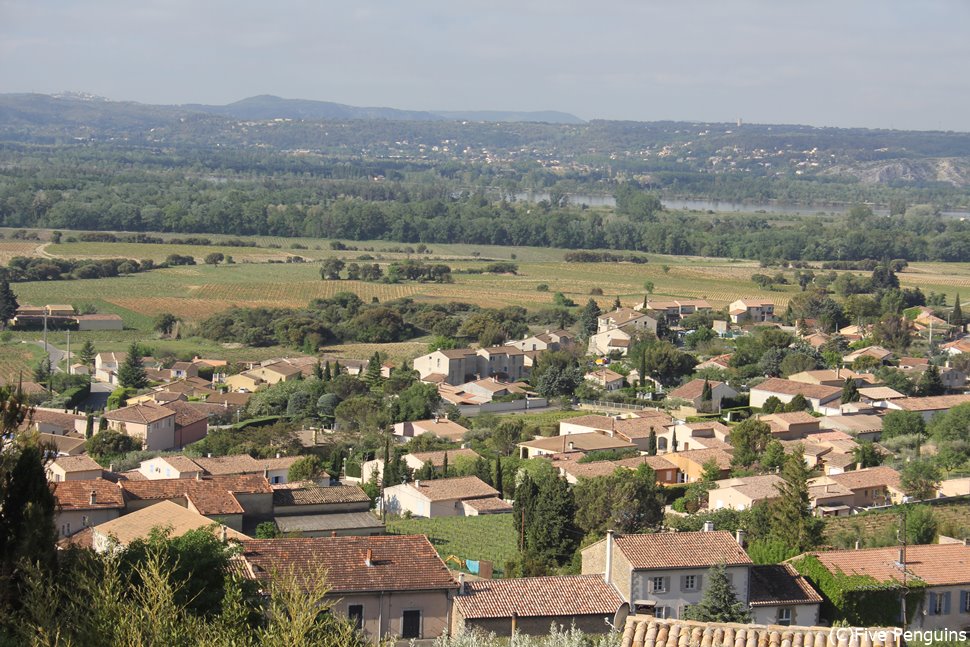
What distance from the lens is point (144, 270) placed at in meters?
67.5

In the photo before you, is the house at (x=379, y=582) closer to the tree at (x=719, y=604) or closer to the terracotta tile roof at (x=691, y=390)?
the tree at (x=719, y=604)

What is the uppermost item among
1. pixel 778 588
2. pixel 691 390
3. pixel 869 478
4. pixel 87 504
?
pixel 778 588

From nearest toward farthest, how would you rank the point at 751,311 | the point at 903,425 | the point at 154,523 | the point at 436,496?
the point at 154,523 < the point at 436,496 < the point at 903,425 < the point at 751,311

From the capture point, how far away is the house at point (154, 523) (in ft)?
51.6

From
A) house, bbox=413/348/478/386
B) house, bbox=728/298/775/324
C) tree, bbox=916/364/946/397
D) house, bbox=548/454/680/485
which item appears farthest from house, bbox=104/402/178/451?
house, bbox=728/298/775/324

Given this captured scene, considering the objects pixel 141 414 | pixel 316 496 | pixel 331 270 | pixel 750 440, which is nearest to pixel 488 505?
pixel 316 496

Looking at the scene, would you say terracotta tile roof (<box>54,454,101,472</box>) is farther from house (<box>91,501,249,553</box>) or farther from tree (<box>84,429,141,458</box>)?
house (<box>91,501,249,553</box>)

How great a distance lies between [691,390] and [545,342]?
378 inches

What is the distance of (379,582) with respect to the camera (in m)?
14.1

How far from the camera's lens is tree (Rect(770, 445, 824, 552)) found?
60.4 feet

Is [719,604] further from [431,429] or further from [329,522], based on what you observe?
[431,429]

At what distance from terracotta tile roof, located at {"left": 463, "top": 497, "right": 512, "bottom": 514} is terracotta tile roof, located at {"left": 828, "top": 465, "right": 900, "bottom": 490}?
569 cm

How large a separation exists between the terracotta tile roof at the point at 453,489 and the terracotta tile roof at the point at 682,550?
8383 mm

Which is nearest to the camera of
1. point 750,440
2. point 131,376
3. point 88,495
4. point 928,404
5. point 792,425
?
point 88,495
